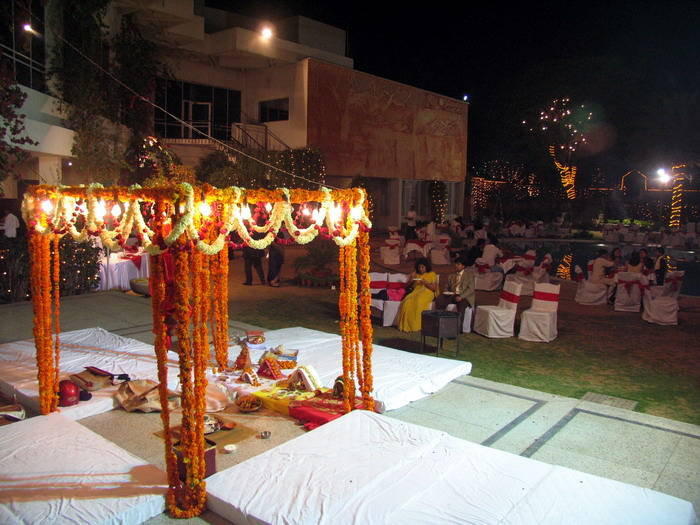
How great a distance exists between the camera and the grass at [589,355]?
7242 mm

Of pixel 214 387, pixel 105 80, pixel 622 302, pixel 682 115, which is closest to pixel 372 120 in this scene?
pixel 105 80

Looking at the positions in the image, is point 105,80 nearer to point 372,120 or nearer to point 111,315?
point 111,315

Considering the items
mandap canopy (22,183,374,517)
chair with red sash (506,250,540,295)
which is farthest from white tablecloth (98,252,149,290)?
chair with red sash (506,250,540,295)

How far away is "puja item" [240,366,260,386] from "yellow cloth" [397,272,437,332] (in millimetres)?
3630

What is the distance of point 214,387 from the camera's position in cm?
670

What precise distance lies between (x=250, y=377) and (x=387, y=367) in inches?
70.1

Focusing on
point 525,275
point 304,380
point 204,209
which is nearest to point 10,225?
point 304,380

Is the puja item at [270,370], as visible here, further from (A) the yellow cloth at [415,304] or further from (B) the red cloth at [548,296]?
(B) the red cloth at [548,296]

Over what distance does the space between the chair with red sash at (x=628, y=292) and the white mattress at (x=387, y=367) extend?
19.2ft

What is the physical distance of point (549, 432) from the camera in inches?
233

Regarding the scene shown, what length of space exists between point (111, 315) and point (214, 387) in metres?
5.20

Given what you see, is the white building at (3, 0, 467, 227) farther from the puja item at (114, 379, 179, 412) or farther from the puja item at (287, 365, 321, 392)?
the puja item at (287, 365, 321, 392)

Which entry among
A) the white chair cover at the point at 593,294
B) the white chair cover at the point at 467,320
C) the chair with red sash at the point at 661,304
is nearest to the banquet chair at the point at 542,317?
the white chair cover at the point at 467,320

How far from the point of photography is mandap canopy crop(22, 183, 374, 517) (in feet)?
14.5
